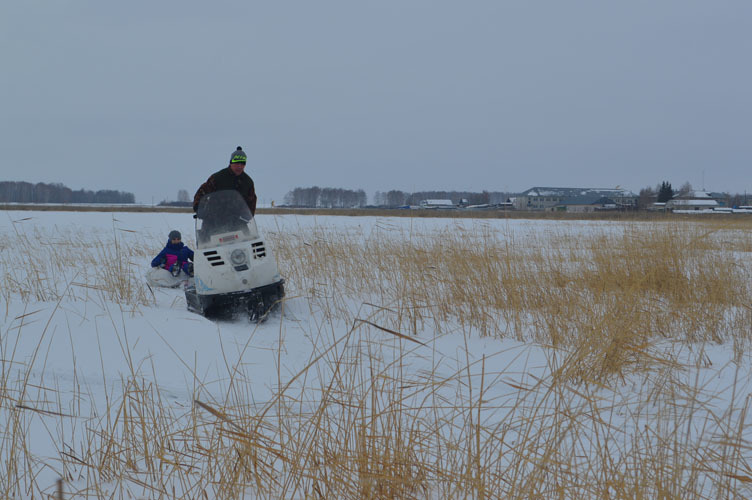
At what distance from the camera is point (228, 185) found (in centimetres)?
512

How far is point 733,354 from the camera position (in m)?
3.66

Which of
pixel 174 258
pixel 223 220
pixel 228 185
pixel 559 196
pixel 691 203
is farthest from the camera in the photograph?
pixel 559 196

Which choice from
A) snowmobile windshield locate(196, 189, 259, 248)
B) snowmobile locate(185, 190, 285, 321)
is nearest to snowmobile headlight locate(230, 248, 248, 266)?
snowmobile locate(185, 190, 285, 321)

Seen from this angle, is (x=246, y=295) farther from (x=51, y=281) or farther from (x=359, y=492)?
(x=51, y=281)

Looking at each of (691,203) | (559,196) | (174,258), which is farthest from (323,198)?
(174,258)

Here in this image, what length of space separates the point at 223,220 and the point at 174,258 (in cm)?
239

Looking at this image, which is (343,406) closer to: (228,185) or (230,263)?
(230,263)

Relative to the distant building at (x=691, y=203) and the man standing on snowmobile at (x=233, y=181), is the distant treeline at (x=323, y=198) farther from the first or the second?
the man standing on snowmobile at (x=233, y=181)

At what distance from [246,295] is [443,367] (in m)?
2.11

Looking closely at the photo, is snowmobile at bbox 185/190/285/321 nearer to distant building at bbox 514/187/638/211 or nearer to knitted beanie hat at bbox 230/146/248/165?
knitted beanie hat at bbox 230/146/248/165

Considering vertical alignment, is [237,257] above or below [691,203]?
below

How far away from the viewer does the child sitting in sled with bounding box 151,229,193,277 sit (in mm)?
6719

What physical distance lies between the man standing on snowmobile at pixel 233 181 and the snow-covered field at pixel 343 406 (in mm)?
1302

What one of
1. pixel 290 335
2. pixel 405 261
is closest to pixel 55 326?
pixel 290 335
